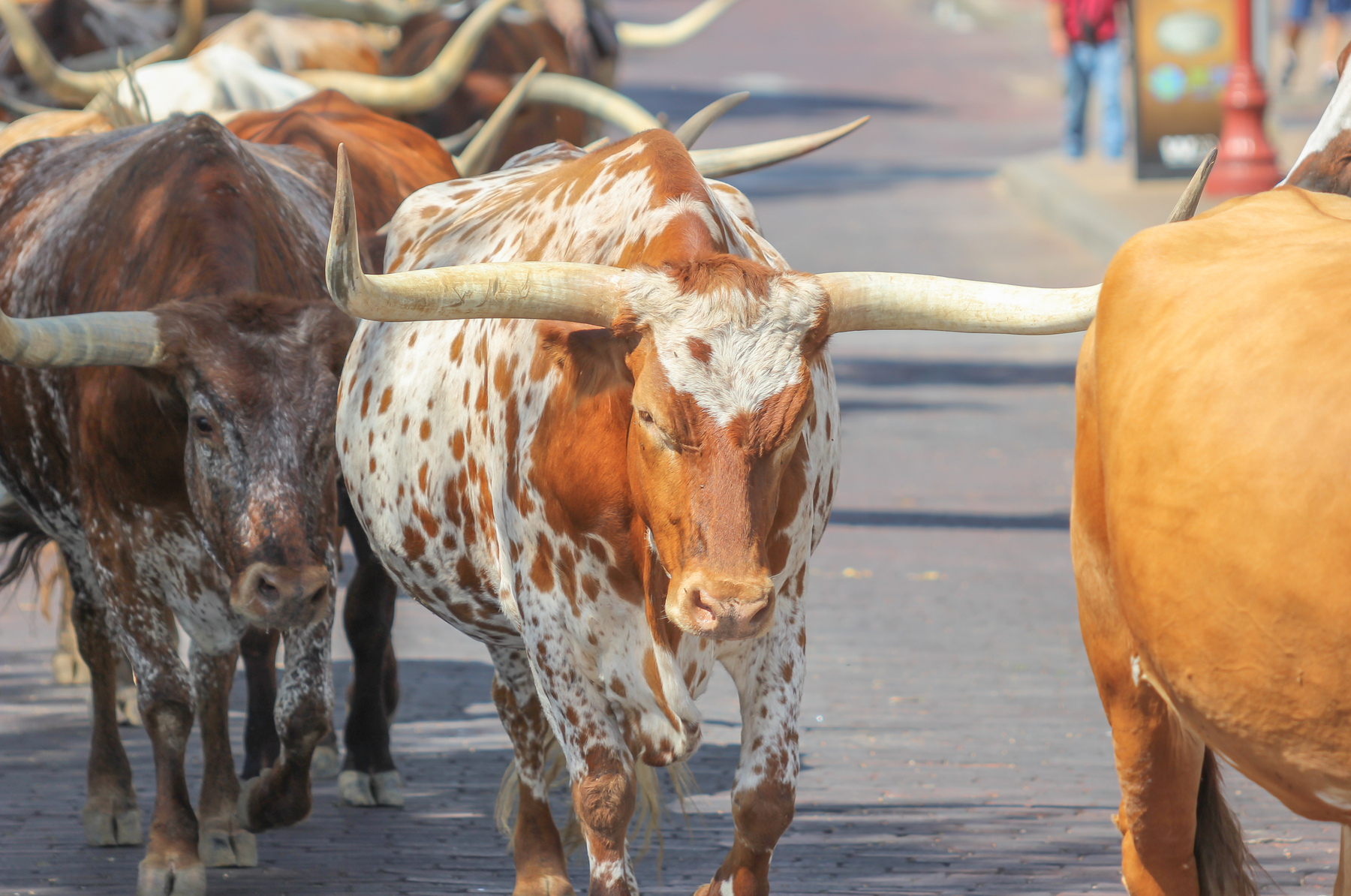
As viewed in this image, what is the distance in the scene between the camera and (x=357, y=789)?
5.70m

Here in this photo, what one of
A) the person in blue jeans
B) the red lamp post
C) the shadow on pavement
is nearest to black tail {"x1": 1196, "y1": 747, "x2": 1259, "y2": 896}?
the shadow on pavement

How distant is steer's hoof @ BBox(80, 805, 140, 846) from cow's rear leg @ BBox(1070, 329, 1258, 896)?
2.93 m

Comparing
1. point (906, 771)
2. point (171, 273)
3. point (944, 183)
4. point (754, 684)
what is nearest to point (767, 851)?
point (754, 684)

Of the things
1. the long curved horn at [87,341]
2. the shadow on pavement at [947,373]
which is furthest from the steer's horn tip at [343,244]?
the shadow on pavement at [947,373]

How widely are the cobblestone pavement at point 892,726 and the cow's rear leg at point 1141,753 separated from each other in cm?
113

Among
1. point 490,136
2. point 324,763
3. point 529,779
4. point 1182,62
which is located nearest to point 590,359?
point 529,779

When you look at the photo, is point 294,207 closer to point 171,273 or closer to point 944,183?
point 171,273

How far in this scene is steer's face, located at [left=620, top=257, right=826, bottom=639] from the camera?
11.8 feet

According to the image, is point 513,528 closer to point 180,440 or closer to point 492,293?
point 492,293

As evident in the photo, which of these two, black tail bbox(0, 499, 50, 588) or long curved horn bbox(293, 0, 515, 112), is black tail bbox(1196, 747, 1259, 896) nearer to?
black tail bbox(0, 499, 50, 588)

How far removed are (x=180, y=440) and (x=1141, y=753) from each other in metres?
2.62

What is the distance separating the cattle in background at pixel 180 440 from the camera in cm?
466

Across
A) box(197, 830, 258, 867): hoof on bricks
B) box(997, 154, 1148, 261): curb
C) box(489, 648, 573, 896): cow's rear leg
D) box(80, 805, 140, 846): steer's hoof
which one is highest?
box(489, 648, 573, 896): cow's rear leg

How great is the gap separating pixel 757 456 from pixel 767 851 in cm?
95
